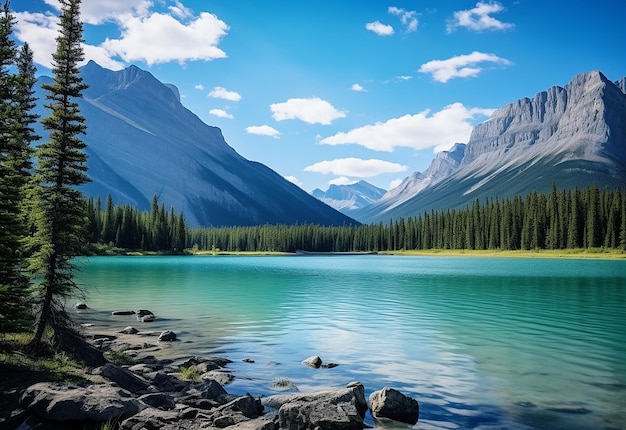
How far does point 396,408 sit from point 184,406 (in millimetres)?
8225

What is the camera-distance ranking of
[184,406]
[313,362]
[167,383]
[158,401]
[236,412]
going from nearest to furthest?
1. [236,412]
2. [158,401]
3. [184,406]
4. [167,383]
5. [313,362]

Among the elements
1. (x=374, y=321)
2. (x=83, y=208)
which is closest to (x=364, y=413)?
(x=83, y=208)

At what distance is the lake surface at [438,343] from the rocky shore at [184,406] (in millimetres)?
1706

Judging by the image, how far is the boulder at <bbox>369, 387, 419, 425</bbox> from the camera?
18094 millimetres

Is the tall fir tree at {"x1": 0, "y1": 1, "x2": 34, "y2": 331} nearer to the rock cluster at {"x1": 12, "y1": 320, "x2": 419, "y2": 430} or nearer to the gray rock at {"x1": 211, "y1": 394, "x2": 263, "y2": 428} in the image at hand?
the rock cluster at {"x1": 12, "y1": 320, "x2": 419, "y2": 430}

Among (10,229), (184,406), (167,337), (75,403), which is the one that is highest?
(10,229)

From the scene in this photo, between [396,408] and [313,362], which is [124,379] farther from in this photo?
[396,408]

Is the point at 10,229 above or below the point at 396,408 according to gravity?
above

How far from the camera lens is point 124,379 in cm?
2027

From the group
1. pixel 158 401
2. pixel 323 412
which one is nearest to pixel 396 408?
pixel 323 412

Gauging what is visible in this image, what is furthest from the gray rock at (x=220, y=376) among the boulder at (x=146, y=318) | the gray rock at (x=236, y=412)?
the boulder at (x=146, y=318)

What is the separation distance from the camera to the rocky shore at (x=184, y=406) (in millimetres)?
14570

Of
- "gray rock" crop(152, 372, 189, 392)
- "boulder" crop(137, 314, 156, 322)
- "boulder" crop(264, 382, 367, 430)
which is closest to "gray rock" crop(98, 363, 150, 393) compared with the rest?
"gray rock" crop(152, 372, 189, 392)

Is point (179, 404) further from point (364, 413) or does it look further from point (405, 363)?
point (405, 363)
